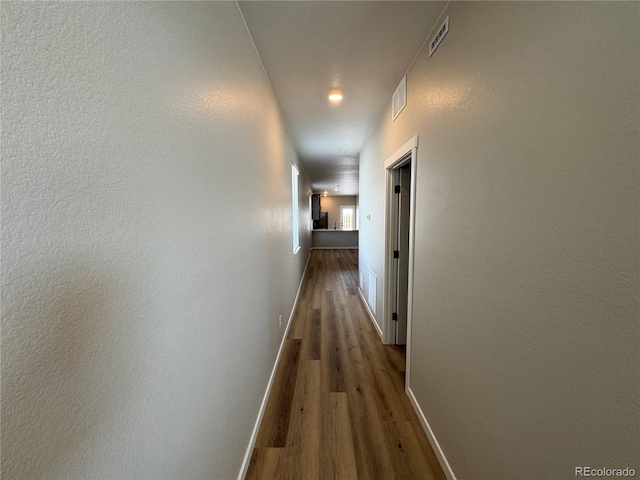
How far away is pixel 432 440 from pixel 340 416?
0.62 m

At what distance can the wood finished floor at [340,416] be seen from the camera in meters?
1.43

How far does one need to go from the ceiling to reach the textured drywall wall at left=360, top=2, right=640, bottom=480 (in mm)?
324

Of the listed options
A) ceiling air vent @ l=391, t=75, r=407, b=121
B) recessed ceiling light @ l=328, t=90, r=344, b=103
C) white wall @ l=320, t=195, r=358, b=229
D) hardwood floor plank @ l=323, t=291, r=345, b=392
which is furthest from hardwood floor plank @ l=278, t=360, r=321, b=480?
white wall @ l=320, t=195, r=358, b=229

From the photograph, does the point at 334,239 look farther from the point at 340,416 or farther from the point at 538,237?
the point at 538,237

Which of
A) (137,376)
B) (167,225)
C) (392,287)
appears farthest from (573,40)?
(392,287)

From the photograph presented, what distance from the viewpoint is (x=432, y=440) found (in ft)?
5.04

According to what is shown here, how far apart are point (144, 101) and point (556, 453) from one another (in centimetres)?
160

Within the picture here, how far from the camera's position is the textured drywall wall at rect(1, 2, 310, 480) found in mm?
381

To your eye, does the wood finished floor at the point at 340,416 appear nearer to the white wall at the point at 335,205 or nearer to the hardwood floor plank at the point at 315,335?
the hardwood floor plank at the point at 315,335

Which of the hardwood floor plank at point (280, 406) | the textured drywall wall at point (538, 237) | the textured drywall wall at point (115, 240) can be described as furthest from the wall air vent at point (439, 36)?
the hardwood floor plank at point (280, 406)

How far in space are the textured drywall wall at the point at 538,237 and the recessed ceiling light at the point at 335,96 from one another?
1.01 meters

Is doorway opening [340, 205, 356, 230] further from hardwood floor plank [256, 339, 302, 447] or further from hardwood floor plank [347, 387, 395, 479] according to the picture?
hardwood floor plank [347, 387, 395, 479]

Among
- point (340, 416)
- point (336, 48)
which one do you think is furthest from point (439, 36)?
point (340, 416)

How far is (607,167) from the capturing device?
24.4 inches
